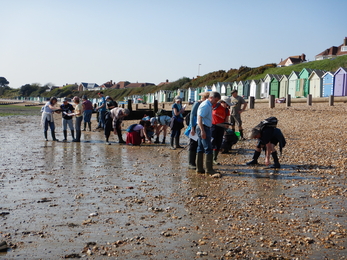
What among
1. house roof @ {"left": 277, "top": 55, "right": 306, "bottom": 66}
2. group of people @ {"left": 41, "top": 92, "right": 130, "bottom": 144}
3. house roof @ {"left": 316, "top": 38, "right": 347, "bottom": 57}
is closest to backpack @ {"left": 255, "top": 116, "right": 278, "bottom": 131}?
group of people @ {"left": 41, "top": 92, "right": 130, "bottom": 144}

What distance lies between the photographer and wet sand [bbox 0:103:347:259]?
436cm

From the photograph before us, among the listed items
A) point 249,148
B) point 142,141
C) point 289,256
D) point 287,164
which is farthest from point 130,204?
point 142,141

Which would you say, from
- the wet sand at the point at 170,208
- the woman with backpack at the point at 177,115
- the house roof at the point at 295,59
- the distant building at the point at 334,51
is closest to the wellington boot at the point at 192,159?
the wet sand at the point at 170,208

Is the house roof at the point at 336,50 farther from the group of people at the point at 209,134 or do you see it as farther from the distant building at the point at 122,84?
the distant building at the point at 122,84

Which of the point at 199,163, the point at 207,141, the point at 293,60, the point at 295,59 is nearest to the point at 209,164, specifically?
the point at 199,163

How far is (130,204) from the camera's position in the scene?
619 centimetres

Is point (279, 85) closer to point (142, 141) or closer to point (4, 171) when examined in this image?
point (142, 141)

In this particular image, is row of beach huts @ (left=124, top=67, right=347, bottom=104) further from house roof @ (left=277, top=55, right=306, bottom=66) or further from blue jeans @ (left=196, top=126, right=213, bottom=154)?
A: house roof @ (left=277, top=55, right=306, bottom=66)

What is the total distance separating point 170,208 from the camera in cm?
598

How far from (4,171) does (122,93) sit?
139 meters

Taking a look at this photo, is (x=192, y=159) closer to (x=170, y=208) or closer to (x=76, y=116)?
(x=170, y=208)

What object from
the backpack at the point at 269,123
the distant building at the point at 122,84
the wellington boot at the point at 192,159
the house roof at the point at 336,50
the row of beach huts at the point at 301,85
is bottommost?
the wellington boot at the point at 192,159

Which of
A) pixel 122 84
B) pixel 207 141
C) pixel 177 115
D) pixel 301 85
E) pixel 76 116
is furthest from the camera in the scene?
pixel 122 84

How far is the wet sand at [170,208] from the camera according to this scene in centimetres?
436
